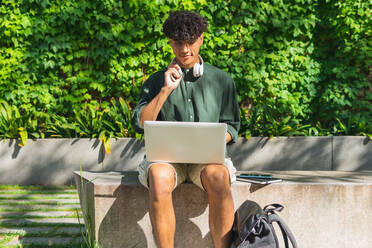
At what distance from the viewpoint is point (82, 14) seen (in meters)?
5.06

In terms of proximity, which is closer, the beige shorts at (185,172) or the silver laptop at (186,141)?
the silver laptop at (186,141)

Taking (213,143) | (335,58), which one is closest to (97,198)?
(213,143)

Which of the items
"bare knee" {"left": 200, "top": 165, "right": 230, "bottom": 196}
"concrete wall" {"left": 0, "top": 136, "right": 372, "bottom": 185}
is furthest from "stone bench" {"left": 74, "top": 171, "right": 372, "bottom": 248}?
"concrete wall" {"left": 0, "top": 136, "right": 372, "bottom": 185}

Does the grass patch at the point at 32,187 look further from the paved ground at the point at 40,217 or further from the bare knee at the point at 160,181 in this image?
the bare knee at the point at 160,181

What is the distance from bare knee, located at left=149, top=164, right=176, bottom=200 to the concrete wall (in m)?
2.36

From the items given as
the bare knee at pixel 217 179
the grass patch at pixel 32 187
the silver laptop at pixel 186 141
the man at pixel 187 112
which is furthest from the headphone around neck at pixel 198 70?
the grass patch at pixel 32 187

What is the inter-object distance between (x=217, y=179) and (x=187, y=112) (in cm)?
52

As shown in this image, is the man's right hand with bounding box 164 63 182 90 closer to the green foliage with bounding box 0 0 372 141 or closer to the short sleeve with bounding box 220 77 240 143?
the short sleeve with bounding box 220 77 240 143

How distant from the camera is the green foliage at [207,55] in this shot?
5066mm

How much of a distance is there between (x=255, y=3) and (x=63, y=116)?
2.90 m

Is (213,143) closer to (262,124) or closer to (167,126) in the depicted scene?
(167,126)

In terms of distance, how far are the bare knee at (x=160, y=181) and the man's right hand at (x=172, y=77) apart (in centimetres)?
47

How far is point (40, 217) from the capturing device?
3396 millimetres

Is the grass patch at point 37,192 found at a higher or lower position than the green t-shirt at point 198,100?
lower
